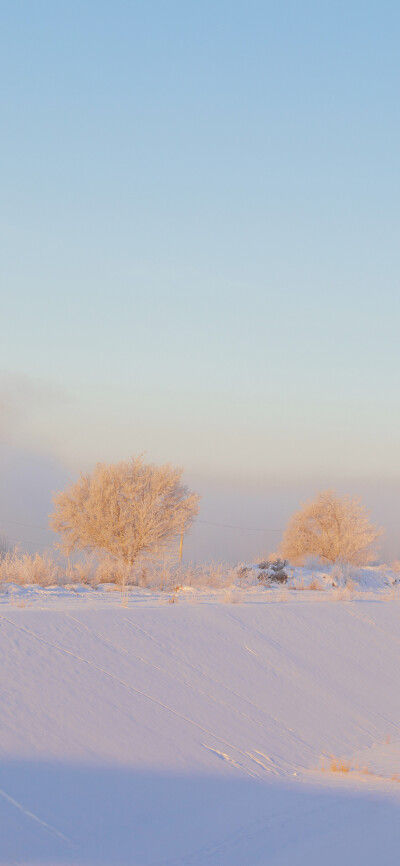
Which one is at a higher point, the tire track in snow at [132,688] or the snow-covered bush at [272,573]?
the snow-covered bush at [272,573]

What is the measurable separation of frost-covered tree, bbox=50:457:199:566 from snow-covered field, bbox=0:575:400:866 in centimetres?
1182

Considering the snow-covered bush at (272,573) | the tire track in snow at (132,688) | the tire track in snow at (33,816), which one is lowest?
the tire track in snow at (33,816)

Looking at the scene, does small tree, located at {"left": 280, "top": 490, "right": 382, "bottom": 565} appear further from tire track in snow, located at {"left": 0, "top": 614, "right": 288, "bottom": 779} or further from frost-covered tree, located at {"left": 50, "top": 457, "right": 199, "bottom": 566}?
tire track in snow, located at {"left": 0, "top": 614, "right": 288, "bottom": 779}

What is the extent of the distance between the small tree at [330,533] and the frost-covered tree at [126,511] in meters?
12.7

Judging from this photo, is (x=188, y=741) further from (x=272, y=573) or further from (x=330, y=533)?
(x=330, y=533)

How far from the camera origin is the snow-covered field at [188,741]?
5.63m

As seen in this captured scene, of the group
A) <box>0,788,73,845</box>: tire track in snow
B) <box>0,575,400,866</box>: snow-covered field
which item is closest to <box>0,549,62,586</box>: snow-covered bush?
<box>0,575,400,866</box>: snow-covered field

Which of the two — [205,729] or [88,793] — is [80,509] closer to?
[205,729]

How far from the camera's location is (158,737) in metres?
7.32

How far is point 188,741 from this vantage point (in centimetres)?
746

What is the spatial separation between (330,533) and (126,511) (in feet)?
53.9

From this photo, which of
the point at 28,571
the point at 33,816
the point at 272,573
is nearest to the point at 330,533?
the point at 272,573

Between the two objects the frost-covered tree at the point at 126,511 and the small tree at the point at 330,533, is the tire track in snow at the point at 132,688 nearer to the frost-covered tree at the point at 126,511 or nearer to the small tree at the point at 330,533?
the frost-covered tree at the point at 126,511

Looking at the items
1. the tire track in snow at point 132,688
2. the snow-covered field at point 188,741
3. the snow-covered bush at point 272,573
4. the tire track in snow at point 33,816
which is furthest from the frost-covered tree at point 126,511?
the tire track in snow at point 33,816
